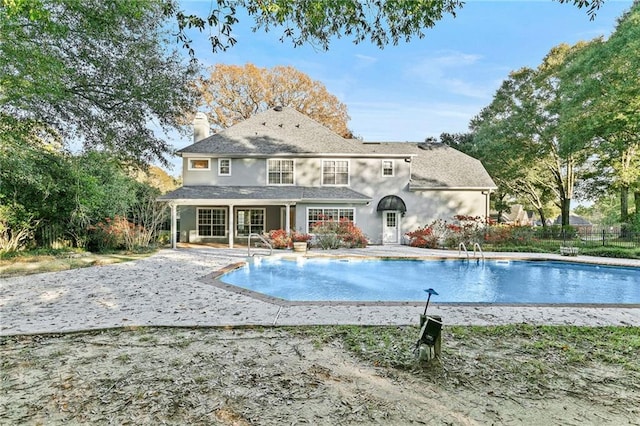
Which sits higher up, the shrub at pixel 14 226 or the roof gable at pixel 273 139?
the roof gable at pixel 273 139

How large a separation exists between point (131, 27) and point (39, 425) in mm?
11997

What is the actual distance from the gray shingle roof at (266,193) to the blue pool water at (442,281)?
17.5 feet

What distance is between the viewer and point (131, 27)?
35.5 ft

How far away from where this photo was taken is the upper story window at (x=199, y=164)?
1994 cm

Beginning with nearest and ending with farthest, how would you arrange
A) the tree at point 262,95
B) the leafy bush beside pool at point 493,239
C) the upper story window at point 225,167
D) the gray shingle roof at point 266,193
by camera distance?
the leafy bush beside pool at point 493,239 → the gray shingle roof at point 266,193 → the upper story window at point 225,167 → the tree at point 262,95

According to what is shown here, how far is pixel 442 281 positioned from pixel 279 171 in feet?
40.5

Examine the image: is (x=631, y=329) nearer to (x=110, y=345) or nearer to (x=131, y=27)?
(x=110, y=345)

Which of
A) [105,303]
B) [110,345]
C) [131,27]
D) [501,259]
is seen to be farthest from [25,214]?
[501,259]

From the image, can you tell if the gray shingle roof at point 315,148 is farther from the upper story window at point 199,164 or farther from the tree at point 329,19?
the tree at point 329,19

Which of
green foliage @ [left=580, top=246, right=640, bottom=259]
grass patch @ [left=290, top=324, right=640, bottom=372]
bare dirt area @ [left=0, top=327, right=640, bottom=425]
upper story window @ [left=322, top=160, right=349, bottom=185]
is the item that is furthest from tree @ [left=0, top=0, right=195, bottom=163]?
green foliage @ [left=580, top=246, right=640, bottom=259]

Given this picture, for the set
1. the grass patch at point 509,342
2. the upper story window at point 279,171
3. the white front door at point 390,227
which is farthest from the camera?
the white front door at point 390,227

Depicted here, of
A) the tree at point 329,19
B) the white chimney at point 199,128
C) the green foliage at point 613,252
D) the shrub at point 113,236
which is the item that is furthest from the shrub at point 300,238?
the green foliage at point 613,252

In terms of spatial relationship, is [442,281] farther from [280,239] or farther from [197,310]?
[280,239]

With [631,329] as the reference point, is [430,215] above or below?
above
